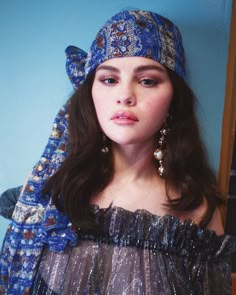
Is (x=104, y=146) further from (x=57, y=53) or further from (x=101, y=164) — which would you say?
(x=57, y=53)

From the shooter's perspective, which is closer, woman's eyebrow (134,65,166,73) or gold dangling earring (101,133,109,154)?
woman's eyebrow (134,65,166,73)

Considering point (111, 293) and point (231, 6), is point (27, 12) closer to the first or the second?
point (231, 6)

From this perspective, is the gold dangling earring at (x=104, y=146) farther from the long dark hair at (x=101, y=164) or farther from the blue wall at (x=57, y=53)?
the blue wall at (x=57, y=53)

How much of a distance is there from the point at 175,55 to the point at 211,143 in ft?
0.96

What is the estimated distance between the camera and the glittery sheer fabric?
714 mm

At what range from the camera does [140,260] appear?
73cm

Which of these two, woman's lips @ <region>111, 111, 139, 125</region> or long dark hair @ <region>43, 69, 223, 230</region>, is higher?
woman's lips @ <region>111, 111, 139, 125</region>

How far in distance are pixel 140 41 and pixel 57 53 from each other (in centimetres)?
28

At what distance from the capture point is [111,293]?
0.71m

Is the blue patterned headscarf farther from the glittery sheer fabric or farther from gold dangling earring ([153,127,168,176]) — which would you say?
the glittery sheer fabric

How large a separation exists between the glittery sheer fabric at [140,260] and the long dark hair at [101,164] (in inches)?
2.2

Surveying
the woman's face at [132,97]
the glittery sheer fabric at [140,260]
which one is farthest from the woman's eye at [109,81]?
the glittery sheer fabric at [140,260]

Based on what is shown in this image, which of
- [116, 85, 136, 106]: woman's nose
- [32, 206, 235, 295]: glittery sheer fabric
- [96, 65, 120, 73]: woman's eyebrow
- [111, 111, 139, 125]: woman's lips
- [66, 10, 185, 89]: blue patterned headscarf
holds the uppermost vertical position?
[66, 10, 185, 89]: blue patterned headscarf

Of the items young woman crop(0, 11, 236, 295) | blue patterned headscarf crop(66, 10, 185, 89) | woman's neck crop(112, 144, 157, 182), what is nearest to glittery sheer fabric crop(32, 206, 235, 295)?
young woman crop(0, 11, 236, 295)
